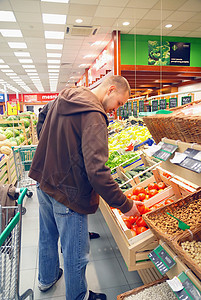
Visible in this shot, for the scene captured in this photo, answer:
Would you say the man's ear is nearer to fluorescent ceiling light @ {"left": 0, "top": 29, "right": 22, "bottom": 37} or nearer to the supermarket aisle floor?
the supermarket aisle floor

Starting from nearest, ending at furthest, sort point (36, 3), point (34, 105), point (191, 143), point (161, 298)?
point (191, 143) → point (161, 298) → point (36, 3) → point (34, 105)

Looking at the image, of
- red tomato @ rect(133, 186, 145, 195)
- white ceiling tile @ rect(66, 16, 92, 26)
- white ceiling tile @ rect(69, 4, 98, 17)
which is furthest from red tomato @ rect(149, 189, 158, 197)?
white ceiling tile @ rect(66, 16, 92, 26)

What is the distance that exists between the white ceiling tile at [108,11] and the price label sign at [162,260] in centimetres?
593

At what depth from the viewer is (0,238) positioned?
1168 mm

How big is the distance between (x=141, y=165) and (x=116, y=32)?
5908 mm

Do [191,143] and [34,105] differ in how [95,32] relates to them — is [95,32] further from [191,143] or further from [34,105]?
[34,105]

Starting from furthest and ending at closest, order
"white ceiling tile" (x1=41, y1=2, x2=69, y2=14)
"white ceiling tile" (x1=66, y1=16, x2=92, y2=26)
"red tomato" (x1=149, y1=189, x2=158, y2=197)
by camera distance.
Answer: "white ceiling tile" (x1=66, y1=16, x2=92, y2=26), "white ceiling tile" (x1=41, y1=2, x2=69, y2=14), "red tomato" (x1=149, y1=189, x2=158, y2=197)

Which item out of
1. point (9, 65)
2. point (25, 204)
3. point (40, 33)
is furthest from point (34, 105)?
point (25, 204)

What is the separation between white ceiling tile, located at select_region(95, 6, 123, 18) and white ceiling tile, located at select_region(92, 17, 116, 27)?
0.23m

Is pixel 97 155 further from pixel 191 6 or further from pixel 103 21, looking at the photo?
pixel 103 21

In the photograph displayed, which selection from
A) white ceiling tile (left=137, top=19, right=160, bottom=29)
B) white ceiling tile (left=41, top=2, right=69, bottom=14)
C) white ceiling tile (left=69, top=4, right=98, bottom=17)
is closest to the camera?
white ceiling tile (left=41, top=2, right=69, bottom=14)

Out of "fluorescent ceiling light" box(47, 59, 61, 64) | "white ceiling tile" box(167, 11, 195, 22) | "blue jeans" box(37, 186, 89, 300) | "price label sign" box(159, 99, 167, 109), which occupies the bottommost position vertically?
"blue jeans" box(37, 186, 89, 300)

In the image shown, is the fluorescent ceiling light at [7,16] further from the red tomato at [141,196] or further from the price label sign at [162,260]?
the price label sign at [162,260]

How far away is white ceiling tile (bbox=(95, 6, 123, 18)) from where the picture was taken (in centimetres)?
593
